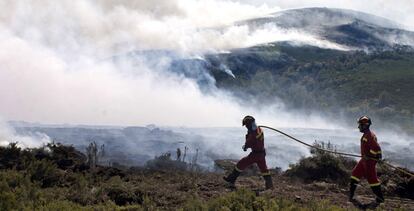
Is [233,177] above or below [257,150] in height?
below

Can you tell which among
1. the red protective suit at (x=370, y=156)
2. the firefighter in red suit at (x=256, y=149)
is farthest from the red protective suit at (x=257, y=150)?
the red protective suit at (x=370, y=156)

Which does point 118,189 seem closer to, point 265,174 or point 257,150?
point 257,150

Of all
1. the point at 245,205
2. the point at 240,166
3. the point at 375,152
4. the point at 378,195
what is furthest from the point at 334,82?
the point at 245,205

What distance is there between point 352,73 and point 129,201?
137620 millimetres

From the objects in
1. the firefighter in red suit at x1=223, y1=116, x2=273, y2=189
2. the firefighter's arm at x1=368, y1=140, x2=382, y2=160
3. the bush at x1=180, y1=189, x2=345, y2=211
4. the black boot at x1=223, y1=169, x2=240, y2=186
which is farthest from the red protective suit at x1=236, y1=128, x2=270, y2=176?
the bush at x1=180, y1=189, x2=345, y2=211

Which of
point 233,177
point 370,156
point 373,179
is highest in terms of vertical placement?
point 370,156

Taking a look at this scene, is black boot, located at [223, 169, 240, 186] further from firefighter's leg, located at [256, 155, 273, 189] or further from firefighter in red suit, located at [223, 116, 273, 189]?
firefighter's leg, located at [256, 155, 273, 189]

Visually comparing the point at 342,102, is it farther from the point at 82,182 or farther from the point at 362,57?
the point at 82,182

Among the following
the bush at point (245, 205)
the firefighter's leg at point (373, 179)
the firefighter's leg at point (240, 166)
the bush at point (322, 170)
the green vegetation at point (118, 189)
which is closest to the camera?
the bush at point (245, 205)

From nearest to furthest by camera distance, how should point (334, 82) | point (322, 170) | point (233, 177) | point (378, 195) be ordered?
1. point (378, 195)
2. point (233, 177)
3. point (322, 170)
4. point (334, 82)

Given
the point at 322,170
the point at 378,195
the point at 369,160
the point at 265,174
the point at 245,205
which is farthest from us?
the point at 322,170

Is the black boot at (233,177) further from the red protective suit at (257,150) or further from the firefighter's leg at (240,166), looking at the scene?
the red protective suit at (257,150)

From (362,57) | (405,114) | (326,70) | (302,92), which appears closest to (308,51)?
(362,57)

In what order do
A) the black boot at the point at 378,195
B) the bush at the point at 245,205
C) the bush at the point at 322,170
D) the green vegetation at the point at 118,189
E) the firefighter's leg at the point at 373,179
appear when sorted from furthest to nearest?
the bush at the point at 322,170 < the firefighter's leg at the point at 373,179 < the black boot at the point at 378,195 < the green vegetation at the point at 118,189 < the bush at the point at 245,205
